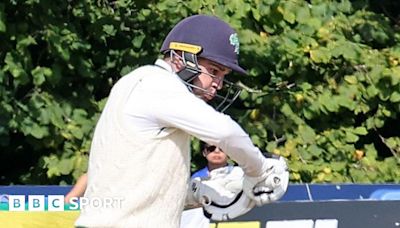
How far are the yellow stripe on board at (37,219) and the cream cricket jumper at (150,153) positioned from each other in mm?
2144

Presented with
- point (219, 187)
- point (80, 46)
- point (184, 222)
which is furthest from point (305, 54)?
point (219, 187)

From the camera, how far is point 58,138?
21.7 ft

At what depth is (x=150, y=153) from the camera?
2.76 metres

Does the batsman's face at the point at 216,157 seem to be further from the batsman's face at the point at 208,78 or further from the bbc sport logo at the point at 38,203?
the batsman's face at the point at 208,78

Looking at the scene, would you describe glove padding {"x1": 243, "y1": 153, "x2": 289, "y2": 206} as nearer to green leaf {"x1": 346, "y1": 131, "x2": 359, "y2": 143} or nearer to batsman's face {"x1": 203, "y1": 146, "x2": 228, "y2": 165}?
batsman's face {"x1": 203, "y1": 146, "x2": 228, "y2": 165}

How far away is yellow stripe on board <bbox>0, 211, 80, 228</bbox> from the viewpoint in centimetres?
488

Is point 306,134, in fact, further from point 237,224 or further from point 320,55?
point 237,224

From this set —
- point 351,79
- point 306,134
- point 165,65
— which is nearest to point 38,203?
point 165,65

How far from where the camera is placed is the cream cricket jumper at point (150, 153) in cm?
272

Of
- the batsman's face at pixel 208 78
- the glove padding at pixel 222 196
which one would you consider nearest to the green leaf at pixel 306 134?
the glove padding at pixel 222 196

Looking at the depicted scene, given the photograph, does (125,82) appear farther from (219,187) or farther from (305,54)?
(305,54)

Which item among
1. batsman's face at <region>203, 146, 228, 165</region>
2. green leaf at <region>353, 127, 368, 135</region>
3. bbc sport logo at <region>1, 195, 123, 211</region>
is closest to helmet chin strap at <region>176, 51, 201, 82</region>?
bbc sport logo at <region>1, 195, 123, 211</region>

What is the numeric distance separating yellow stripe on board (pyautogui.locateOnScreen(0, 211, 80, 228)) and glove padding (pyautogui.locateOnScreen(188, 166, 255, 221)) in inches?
74.3

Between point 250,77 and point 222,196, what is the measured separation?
4.13 meters
